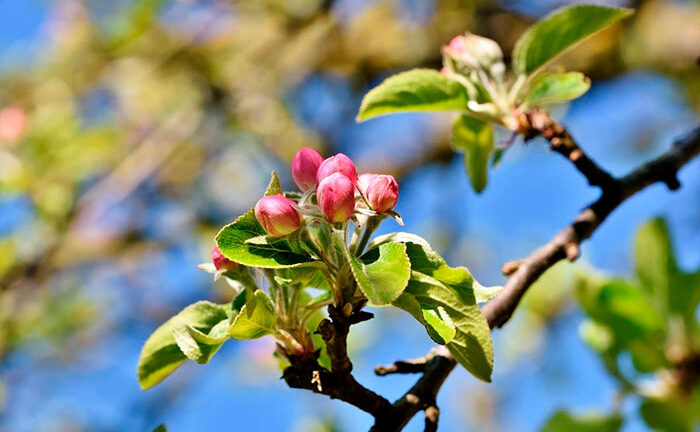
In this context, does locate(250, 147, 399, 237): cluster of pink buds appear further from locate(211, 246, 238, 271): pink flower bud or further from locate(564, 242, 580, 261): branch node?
locate(564, 242, 580, 261): branch node

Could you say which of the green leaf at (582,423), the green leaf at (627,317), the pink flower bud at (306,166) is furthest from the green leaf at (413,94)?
the green leaf at (582,423)

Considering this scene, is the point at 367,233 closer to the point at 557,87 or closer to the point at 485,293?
the point at 485,293

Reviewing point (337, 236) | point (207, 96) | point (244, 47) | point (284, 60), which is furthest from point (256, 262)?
point (244, 47)

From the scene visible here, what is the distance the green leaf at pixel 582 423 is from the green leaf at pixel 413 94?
621 mm

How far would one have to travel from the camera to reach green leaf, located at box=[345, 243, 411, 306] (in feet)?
1.93

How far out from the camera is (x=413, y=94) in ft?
3.10

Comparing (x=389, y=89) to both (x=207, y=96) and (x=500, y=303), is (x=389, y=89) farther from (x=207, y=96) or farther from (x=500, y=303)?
(x=207, y=96)

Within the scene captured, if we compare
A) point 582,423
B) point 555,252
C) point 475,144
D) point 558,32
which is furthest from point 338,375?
point 582,423

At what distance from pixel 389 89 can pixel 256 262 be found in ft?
1.17

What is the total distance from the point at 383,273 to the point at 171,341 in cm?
31

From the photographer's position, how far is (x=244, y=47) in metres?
3.66

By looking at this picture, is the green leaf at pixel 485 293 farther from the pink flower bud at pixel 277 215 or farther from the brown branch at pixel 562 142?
the brown branch at pixel 562 142

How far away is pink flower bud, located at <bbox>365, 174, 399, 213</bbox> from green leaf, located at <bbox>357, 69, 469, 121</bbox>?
263 mm

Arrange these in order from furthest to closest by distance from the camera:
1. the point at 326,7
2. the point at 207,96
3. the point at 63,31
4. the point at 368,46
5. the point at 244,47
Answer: the point at 63,31 < the point at 244,47 < the point at 368,46 < the point at 207,96 < the point at 326,7
